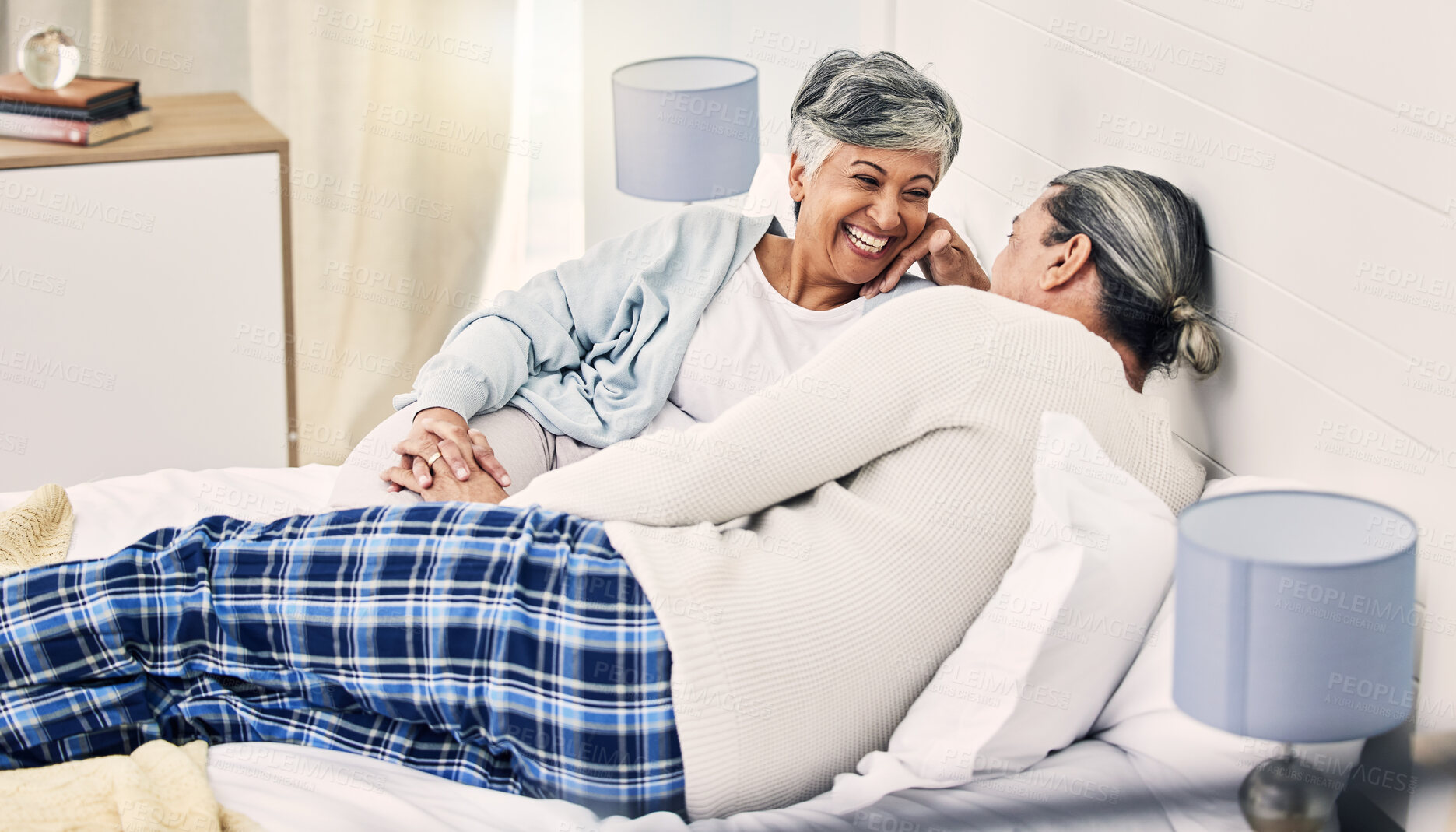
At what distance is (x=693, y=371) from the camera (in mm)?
1848

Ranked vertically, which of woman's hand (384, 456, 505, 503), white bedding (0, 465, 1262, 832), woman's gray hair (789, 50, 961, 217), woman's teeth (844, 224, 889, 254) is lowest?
white bedding (0, 465, 1262, 832)

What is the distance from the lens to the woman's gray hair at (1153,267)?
4.89ft

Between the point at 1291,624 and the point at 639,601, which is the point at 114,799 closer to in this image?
the point at 639,601

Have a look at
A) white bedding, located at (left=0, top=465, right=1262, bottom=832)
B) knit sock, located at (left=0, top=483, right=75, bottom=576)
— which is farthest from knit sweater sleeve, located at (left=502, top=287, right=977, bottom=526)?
knit sock, located at (left=0, top=483, right=75, bottom=576)

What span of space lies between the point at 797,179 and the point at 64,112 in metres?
1.58

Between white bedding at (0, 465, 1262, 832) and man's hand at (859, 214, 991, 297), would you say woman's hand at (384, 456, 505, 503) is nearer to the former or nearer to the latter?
white bedding at (0, 465, 1262, 832)

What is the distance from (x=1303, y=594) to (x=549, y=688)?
672 mm

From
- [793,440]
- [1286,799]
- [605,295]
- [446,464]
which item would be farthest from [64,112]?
[1286,799]

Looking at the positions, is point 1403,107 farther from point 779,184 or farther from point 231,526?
point 779,184

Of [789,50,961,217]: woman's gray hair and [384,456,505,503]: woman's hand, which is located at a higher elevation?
[789,50,961,217]: woman's gray hair

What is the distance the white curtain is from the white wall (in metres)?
0.22

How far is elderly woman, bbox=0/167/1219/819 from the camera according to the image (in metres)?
1.16

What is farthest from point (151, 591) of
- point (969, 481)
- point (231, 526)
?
point (969, 481)

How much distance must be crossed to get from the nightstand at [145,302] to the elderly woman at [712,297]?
37.7 inches
